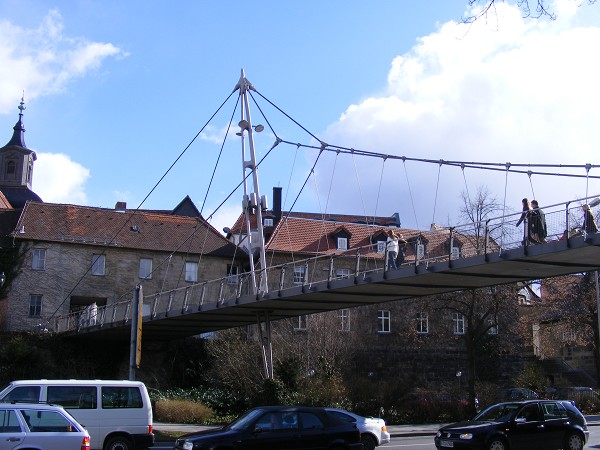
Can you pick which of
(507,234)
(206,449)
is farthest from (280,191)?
(206,449)

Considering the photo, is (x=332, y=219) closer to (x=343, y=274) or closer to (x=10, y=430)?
(x=343, y=274)

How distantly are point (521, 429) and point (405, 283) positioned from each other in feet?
24.3

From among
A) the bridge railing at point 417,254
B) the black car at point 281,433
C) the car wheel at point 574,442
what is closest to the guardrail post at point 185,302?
the bridge railing at point 417,254

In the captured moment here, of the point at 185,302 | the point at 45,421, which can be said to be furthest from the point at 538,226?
the point at 185,302

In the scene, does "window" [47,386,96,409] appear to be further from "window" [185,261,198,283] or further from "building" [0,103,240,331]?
"window" [185,261,198,283]

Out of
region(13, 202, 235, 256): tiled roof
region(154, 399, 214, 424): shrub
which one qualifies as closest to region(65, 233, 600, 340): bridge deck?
region(154, 399, 214, 424): shrub

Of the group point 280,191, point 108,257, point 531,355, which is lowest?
Result: point 531,355

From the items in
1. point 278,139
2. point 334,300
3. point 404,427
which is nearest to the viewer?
point 334,300

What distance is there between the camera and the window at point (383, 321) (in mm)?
53656

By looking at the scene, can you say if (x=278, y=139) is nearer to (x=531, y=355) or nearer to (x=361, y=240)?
(x=361, y=240)

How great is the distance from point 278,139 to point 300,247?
17873 mm

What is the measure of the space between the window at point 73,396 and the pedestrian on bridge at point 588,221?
12.9 meters

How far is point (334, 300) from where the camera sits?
29.7 metres

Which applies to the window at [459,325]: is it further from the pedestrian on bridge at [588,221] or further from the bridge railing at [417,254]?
the pedestrian on bridge at [588,221]
